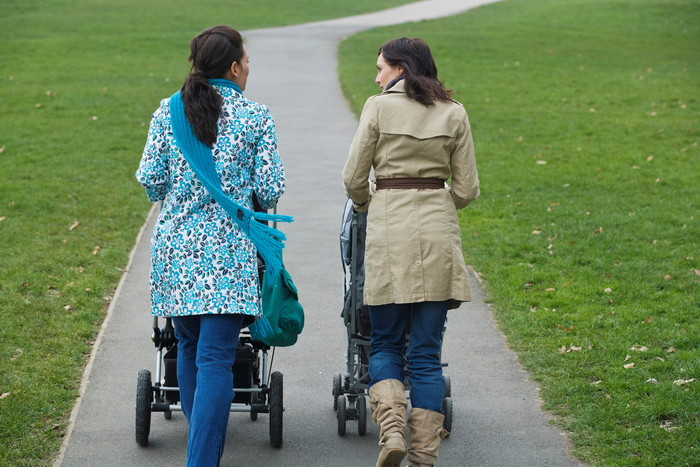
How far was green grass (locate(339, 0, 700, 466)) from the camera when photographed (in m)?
5.12

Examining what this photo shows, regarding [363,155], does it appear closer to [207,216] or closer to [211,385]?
[207,216]

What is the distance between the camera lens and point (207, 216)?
396 cm

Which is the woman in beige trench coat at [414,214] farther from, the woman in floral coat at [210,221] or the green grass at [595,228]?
the green grass at [595,228]

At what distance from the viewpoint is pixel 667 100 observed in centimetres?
1678

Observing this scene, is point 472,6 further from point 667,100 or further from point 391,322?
point 391,322

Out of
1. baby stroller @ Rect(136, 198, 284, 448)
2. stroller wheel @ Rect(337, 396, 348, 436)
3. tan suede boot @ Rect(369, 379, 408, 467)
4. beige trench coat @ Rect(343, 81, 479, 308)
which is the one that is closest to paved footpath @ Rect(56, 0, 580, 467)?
stroller wheel @ Rect(337, 396, 348, 436)

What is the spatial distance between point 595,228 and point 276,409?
5.36 meters

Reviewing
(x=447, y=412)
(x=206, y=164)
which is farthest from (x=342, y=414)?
(x=206, y=164)

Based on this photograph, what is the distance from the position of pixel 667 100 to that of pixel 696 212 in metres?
7.81

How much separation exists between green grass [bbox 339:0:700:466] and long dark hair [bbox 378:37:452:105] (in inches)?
76.4

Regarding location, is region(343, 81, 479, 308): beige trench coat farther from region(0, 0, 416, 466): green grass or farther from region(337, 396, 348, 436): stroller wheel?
region(0, 0, 416, 466): green grass

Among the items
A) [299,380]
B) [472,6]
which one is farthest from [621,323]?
[472,6]

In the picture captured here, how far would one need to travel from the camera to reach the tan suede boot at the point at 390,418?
3.97 metres

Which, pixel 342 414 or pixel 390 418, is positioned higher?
pixel 390 418
